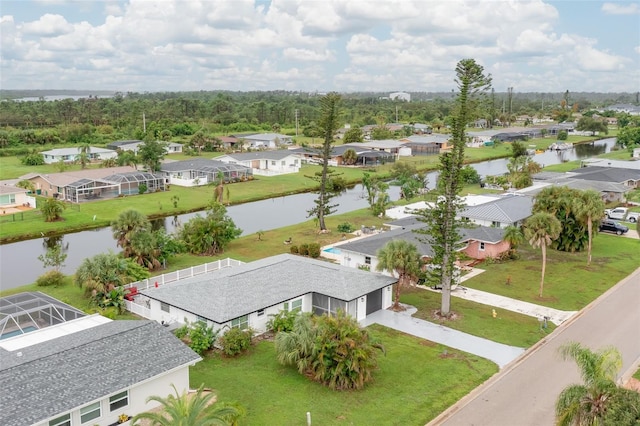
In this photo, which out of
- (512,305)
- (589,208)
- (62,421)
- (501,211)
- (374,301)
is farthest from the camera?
(501,211)

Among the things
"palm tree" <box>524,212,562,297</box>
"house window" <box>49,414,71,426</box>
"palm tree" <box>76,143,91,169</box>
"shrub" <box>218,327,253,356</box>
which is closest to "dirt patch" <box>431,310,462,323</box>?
"palm tree" <box>524,212,562,297</box>

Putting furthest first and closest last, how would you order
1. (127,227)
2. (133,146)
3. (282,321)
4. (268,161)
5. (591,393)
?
(133,146), (268,161), (127,227), (282,321), (591,393)

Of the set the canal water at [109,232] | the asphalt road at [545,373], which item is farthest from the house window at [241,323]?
Answer: the canal water at [109,232]

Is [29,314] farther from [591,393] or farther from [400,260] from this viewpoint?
[591,393]

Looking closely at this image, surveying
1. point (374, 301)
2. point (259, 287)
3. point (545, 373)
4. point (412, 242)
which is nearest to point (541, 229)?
point (412, 242)

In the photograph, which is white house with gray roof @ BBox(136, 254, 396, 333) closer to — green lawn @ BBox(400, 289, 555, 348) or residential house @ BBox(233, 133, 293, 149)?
green lawn @ BBox(400, 289, 555, 348)

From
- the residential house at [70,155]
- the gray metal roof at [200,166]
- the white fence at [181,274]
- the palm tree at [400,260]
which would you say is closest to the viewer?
the palm tree at [400,260]

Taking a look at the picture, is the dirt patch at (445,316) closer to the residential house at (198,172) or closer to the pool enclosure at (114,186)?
the pool enclosure at (114,186)
